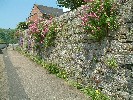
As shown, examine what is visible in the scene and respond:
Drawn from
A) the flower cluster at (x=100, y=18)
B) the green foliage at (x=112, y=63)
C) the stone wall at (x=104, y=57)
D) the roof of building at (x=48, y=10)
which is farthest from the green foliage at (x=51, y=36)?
the roof of building at (x=48, y=10)

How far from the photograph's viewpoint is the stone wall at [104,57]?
20.6 ft

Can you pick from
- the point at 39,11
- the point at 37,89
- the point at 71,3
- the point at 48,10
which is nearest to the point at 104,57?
the point at 37,89

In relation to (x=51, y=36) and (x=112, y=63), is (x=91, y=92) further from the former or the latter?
(x=51, y=36)

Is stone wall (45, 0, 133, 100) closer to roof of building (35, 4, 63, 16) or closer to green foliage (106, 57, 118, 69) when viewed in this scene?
green foliage (106, 57, 118, 69)

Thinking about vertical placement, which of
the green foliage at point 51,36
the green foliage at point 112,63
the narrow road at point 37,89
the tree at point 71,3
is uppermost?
the tree at point 71,3

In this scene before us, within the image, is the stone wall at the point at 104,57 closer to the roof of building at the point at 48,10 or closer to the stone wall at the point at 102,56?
the stone wall at the point at 102,56

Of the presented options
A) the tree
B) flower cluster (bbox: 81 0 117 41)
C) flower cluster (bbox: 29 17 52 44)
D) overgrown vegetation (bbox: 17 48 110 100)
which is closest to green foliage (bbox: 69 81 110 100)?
overgrown vegetation (bbox: 17 48 110 100)

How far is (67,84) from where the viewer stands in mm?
8797

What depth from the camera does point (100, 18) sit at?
7.16m

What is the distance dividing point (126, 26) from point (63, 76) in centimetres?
418

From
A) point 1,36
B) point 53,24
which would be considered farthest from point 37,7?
point 1,36

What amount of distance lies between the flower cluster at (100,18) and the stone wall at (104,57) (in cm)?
20

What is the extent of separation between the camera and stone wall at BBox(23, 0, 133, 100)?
20.6 ft

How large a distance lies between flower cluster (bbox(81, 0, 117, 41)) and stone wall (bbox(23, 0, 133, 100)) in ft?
0.67
